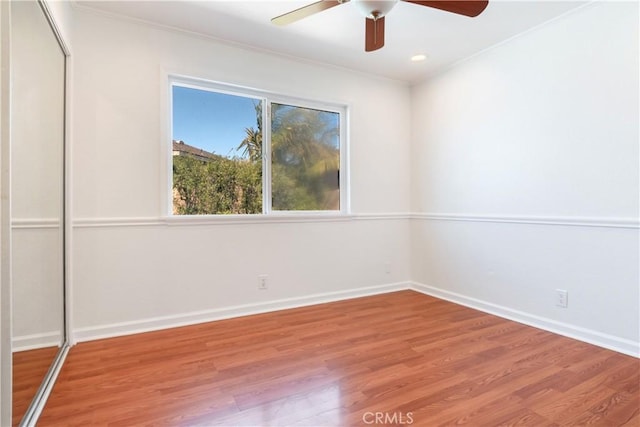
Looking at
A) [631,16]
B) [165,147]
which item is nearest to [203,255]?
[165,147]

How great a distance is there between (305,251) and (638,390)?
2413 mm

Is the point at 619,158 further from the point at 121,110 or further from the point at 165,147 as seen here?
the point at 121,110

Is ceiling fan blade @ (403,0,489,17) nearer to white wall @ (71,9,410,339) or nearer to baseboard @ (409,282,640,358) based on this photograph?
white wall @ (71,9,410,339)

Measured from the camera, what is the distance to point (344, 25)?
2623 mm

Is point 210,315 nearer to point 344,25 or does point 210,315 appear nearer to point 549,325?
point 344,25

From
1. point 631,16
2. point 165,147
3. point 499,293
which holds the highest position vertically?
point 631,16

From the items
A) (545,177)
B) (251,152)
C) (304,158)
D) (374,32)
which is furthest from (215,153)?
(545,177)

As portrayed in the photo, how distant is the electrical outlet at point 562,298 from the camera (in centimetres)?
252

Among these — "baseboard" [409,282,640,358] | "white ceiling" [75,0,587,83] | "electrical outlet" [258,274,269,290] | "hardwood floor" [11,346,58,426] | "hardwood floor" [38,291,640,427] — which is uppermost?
"white ceiling" [75,0,587,83]

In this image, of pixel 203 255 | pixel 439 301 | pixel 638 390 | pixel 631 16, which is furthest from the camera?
pixel 439 301

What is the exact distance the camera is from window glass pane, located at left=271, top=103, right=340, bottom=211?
10.7 feet

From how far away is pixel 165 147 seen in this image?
8.86 ft

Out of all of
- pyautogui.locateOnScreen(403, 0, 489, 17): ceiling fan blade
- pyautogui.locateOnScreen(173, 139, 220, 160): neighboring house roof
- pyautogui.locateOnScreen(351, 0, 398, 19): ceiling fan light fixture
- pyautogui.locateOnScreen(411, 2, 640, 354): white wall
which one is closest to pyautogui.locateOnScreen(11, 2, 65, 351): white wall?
pyautogui.locateOnScreen(173, 139, 220, 160): neighboring house roof

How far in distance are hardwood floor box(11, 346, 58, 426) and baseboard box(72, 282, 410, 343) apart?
68 cm
